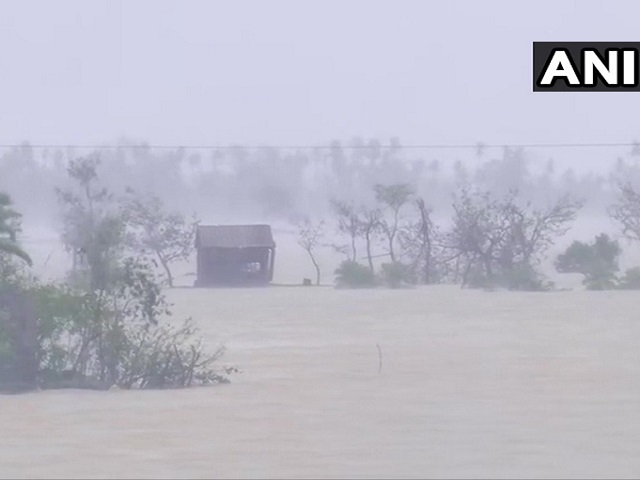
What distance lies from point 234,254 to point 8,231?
23.7m

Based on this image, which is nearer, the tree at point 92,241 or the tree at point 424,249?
the tree at point 92,241

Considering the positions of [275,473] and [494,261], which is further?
[494,261]

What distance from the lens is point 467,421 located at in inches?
560

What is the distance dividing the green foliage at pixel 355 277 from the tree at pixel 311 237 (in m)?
1.52

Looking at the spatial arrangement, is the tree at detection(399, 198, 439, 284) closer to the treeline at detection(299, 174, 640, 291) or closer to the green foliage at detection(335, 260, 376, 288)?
the treeline at detection(299, 174, 640, 291)

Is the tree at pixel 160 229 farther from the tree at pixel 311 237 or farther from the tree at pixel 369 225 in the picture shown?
the tree at pixel 369 225

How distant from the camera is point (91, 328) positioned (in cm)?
1830

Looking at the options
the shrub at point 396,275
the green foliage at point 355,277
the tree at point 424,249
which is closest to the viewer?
the shrub at point 396,275

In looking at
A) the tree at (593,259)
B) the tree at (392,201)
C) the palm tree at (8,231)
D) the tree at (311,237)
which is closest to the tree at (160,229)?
the tree at (311,237)

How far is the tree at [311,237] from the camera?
43.9 meters

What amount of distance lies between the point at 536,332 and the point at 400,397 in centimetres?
1156

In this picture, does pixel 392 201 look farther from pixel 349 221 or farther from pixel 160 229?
pixel 160 229

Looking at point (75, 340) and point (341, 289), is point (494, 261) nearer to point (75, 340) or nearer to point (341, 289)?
point (341, 289)

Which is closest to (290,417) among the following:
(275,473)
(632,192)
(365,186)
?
(275,473)
